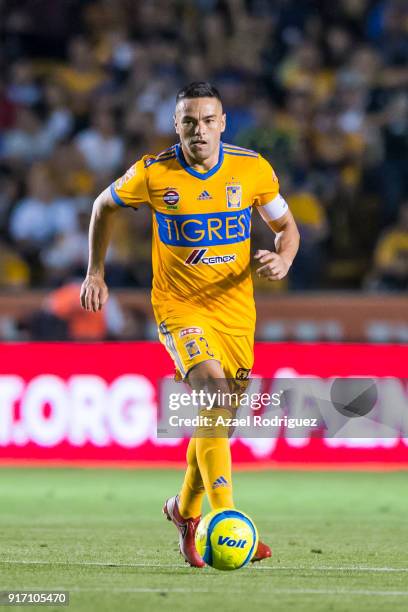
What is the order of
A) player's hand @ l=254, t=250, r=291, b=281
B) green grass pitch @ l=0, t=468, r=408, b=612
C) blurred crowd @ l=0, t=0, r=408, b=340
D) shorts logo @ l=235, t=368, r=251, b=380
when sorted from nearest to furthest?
green grass pitch @ l=0, t=468, r=408, b=612, player's hand @ l=254, t=250, r=291, b=281, shorts logo @ l=235, t=368, r=251, b=380, blurred crowd @ l=0, t=0, r=408, b=340

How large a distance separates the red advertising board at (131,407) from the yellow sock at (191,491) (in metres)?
5.28

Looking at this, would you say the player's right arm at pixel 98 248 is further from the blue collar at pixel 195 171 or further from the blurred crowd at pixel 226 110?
the blurred crowd at pixel 226 110

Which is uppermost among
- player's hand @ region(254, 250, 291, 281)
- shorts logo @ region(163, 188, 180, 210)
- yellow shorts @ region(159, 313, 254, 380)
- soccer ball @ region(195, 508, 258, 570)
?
shorts logo @ region(163, 188, 180, 210)

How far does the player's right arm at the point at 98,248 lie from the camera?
7414mm

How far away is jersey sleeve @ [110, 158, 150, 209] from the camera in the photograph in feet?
24.3

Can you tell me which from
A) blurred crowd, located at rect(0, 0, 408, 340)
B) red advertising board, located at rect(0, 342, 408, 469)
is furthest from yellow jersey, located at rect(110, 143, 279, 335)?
blurred crowd, located at rect(0, 0, 408, 340)

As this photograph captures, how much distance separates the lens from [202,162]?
7340mm

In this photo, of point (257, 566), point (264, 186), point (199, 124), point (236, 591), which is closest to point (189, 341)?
point (264, 186)

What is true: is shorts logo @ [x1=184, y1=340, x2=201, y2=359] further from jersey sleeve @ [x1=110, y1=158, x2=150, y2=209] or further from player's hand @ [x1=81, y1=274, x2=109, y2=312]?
jersey sleeve @ [x1=110, y1=158, x2=150, y2=209]

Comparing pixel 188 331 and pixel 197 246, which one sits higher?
pixel 197 246

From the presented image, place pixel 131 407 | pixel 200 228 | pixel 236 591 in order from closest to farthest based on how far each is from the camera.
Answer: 1. pixel 236 591
2. pixel 200 228
3. pixel 131 407

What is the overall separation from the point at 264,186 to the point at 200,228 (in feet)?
1.60

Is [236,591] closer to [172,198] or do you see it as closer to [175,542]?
[175,542]

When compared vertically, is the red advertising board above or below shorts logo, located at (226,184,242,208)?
below
